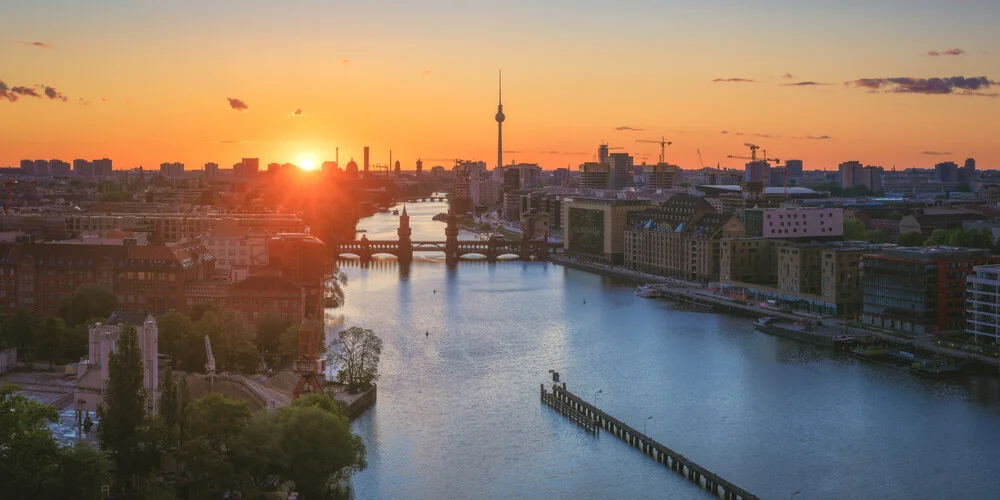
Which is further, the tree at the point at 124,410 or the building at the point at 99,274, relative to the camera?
the building at the point at 99,274

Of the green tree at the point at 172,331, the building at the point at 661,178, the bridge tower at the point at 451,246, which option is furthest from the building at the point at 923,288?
the building at the point at 661,178

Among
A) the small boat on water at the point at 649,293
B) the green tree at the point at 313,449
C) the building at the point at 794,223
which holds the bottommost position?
the green tree at the point at 313,449

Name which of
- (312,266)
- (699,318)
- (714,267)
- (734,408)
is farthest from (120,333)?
(714,267)

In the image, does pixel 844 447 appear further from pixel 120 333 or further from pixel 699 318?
pixel 699 318

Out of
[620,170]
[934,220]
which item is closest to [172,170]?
[620,170]

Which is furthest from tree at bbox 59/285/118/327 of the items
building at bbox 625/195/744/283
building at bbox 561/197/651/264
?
building at bbox 561/197/651/264

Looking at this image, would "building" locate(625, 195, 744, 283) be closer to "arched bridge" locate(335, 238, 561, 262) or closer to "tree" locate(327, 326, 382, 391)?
"arched bridge" locate(335, 238, 561, 262)

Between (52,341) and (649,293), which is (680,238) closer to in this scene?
(649,293)

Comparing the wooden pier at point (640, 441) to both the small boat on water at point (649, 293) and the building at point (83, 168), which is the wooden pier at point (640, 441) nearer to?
the small boat on water at point (649, 293)
